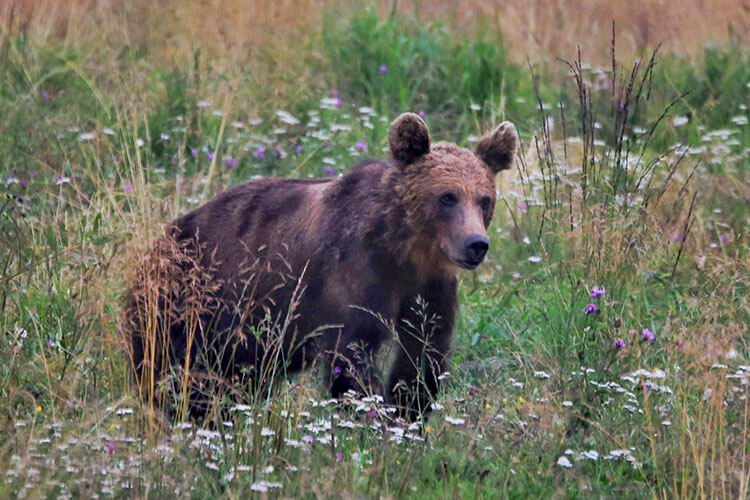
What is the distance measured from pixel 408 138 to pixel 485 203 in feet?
1.58

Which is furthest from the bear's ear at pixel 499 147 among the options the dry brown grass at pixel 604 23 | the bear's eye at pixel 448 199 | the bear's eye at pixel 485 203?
the dry brown grass at pixel 604 23

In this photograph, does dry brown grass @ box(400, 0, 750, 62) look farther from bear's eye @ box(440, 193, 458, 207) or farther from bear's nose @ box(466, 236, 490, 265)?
bear's nose @ box(466, 236, 490, 265)

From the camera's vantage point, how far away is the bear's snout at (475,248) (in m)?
5.12

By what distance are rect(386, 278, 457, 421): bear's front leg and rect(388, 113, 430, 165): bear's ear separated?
0.62 m

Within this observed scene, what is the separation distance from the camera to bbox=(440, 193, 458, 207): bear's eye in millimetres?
5307

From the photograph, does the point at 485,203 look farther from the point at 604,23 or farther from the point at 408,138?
the point at 604,23

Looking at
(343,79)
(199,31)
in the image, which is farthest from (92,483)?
(199,31)

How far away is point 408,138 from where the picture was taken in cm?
541

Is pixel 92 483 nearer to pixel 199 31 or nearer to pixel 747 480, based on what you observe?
pixel 747 480

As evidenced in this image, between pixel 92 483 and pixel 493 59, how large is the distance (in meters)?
6.79

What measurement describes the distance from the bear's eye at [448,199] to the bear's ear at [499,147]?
0.42m

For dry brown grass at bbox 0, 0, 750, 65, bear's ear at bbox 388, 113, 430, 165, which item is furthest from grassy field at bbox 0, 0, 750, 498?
bear's ear at bbox 388, 113, 430, 165

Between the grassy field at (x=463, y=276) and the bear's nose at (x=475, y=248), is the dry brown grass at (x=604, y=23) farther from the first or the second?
Answer: the bear's nose at (x=475, y=248)

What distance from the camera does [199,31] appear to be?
397 inches
